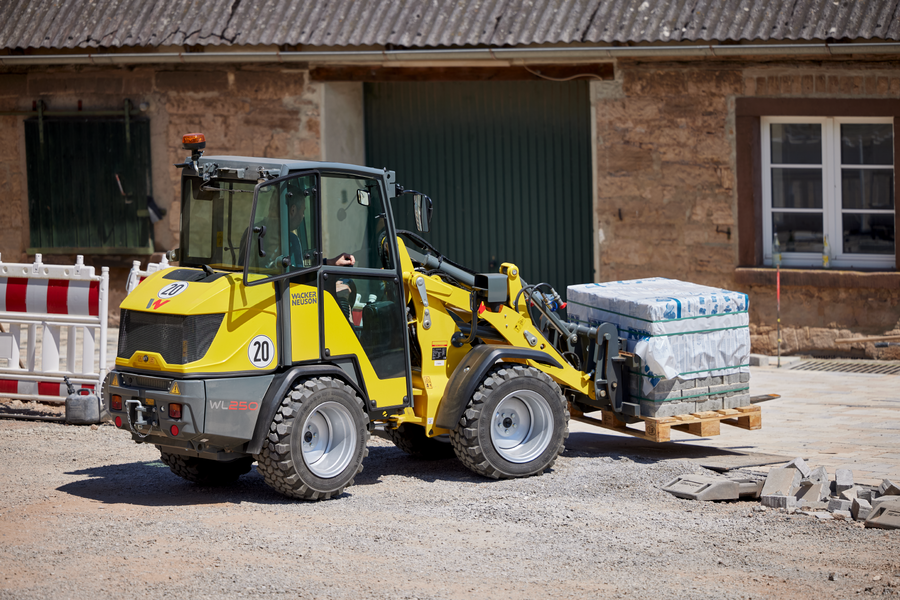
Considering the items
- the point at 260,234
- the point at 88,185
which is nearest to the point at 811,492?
the point at 260,234

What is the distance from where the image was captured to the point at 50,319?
10.9 metres

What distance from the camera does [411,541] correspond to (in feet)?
22.4

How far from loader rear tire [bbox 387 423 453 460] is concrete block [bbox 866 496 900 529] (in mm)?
3255

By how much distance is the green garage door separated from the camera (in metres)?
14.8

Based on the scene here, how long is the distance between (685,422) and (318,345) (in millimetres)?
2814

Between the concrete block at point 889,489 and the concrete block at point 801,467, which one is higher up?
the concrete block at point 801,467

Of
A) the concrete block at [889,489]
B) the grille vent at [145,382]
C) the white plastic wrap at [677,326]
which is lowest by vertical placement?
the concrete block at [889,489]

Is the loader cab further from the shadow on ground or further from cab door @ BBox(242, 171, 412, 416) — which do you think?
the shadow on ground

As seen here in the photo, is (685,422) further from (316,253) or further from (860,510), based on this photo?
(316,253)

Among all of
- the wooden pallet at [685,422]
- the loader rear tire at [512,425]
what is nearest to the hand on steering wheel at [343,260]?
the loader rear tire at [512,425]

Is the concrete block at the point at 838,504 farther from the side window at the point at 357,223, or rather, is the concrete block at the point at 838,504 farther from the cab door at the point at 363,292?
the side window at the point at 357,223

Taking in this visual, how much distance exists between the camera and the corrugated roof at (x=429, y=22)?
41.9 ft

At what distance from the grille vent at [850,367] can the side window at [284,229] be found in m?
6.91

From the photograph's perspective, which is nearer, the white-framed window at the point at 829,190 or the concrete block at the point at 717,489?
the concrete block at the point at 717,489
